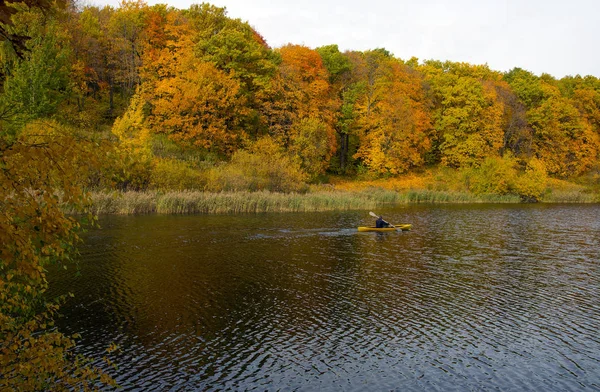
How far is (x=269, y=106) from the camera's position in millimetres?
56719

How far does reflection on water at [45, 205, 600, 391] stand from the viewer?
34.7ft

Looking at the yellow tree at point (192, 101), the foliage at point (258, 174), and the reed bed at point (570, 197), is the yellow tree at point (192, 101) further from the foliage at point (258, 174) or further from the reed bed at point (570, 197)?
the reed bed at point (570, 197)

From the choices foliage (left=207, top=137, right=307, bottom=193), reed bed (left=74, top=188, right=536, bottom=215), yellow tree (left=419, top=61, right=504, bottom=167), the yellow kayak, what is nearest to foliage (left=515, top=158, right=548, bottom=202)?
yellow tree (left=419, top=61, right=504, bottom=167)

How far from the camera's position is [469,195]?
5497 centimetres

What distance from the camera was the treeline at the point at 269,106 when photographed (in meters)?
45.8

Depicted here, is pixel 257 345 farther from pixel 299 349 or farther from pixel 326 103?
pixel 326 103

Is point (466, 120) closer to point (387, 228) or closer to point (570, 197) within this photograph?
point (570, 197)

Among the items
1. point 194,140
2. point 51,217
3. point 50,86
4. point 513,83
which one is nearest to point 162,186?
point 194,140

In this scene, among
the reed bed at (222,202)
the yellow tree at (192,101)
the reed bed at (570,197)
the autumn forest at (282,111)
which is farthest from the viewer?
the reed bed at (570,197)

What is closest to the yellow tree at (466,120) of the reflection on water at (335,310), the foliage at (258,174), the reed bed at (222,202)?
the reed bed at (222,202)

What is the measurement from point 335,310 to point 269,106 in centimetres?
4416

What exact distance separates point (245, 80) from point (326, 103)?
11036mm

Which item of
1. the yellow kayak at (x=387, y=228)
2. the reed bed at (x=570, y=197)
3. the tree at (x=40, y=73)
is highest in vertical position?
the tree at (x=40, y=73)

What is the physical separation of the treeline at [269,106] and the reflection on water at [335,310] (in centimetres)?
1979
